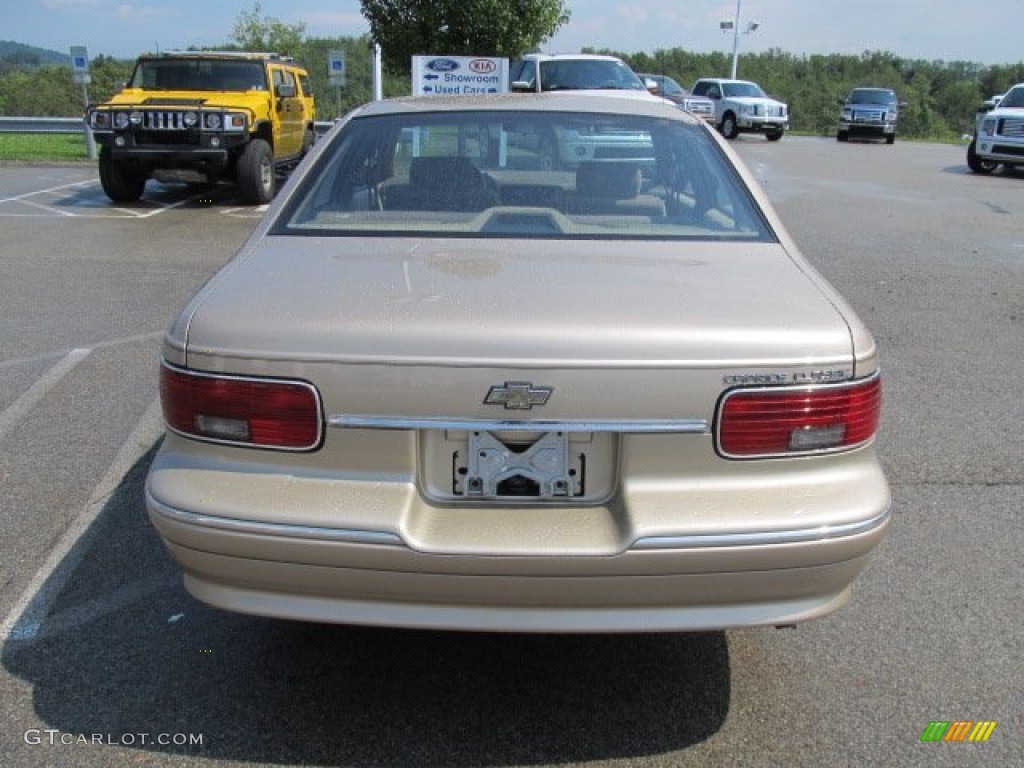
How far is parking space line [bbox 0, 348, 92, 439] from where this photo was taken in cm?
502

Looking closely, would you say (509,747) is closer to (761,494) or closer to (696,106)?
(761,494)

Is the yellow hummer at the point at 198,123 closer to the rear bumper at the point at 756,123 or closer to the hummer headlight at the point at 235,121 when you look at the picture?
the hummer headlight at the point at 235,121

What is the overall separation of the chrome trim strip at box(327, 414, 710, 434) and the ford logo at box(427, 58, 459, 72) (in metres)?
14.5

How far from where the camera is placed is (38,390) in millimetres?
5488

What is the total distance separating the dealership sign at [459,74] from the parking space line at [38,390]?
10.7 m

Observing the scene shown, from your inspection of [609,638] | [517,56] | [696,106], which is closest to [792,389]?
[609,638]

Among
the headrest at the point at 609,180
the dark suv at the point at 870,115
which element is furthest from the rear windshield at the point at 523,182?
the dark suv at the point at 870,115

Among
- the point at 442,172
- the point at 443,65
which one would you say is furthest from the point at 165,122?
the point at 442,172

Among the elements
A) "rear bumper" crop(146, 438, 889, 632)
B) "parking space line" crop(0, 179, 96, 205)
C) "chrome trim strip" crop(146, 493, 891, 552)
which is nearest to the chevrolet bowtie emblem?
"rear bumper" crop(146, 438, 889, 632)

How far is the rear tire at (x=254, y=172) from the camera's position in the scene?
13141 millimetres

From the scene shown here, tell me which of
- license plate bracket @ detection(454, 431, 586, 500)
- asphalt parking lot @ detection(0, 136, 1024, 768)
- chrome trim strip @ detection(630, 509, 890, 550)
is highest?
license plate bracket @ detection(454, 431, 586, 500)

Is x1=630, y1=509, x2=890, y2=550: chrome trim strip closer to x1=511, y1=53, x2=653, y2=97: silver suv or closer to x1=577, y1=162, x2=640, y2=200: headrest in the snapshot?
x1=577, y1=162, x2=640, y2=200: headrest

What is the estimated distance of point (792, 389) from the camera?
2365 mm

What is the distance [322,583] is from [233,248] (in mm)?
8590
